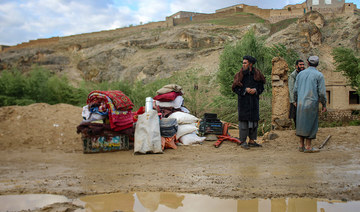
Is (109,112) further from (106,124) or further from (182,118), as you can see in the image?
(182,118)

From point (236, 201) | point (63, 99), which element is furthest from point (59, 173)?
point (63, 99)

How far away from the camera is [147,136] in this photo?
6051mm

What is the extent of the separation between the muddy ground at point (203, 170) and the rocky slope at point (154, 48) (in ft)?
71.7

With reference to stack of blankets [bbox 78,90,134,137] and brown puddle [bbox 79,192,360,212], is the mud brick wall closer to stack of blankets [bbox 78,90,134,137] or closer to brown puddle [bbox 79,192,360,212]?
stack of blankets [bbox 78,90,134,137]

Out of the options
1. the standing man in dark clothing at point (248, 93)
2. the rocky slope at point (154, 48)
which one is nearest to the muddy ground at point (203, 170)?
the standing man in dark clothing at point (248, 93)

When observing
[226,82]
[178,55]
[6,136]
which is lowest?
[6,136]

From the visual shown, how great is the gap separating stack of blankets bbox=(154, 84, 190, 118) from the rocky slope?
2085 centimetres

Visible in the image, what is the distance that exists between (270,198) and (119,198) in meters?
1.47

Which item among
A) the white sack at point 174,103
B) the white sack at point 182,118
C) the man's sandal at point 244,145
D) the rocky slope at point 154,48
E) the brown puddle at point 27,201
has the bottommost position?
the man's sandal at point 244,145

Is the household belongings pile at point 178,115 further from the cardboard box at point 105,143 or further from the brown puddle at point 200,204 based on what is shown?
the brown puddle at point 200,204

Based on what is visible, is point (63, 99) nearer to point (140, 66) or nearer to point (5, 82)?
point (5, 82)

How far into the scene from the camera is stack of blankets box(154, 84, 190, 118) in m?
7.12

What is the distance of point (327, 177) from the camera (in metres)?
3.56

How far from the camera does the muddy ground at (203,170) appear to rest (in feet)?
10.7
